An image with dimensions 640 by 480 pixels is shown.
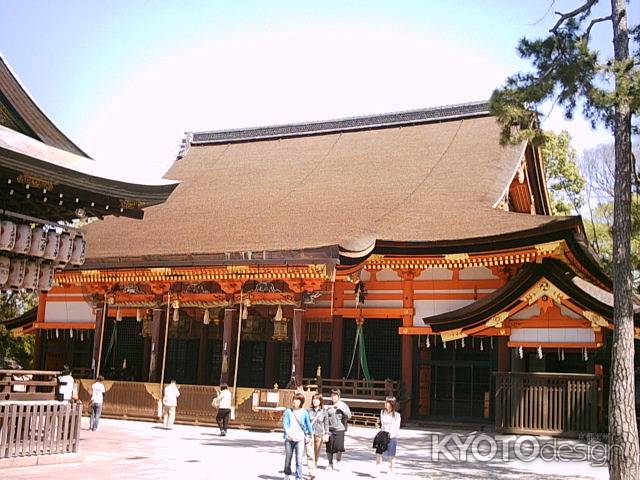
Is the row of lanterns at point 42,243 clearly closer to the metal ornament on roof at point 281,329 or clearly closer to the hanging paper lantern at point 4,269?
the hanging paper lantern at point 4,269

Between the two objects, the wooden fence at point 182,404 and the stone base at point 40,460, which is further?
the wooden fence at point 182,404

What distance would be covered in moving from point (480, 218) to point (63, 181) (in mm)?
11939

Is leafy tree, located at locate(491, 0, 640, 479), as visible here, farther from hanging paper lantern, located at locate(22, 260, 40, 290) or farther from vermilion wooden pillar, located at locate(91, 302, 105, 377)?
vermilion wooden pillar, located at locate(91, 302, 105, 377)

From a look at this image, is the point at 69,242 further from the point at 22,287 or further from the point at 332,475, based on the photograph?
the point at 332,475

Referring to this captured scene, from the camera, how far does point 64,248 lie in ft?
45.7

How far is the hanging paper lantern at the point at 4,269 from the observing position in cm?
1326

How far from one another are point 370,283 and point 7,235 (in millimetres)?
11570

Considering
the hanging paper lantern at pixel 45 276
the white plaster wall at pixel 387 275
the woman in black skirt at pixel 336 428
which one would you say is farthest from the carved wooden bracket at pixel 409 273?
the hanging paper lantern at pixel 45 276

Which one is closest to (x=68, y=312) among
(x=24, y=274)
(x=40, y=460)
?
(x=24, y=274)

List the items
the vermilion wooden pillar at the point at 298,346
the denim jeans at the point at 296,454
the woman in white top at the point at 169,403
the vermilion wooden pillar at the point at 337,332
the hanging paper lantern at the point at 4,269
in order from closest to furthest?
1. the denim jeans at the point at 296,454
2. the hanging paper lantern at the point at 4,269
3. the woman in white top at the point at 169,403
4. the vermilion wooden pillar at the point at 298,346
5. the vermilion wooden pillar at the point at 337,332

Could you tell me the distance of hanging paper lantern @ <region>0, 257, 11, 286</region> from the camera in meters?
13.3

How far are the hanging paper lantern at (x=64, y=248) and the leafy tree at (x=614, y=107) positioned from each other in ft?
26.9

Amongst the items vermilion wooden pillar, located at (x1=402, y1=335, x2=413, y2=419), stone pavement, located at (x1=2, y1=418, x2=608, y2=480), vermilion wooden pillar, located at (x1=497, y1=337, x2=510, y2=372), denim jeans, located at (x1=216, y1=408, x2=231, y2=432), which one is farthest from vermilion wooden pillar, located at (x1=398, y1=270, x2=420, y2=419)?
denim jeans, located at (x1=216, y1=408, x2=231, y2=432)

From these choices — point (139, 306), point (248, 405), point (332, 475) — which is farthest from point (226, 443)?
point (139, 306)
